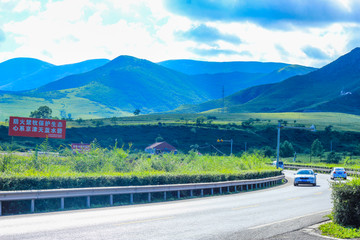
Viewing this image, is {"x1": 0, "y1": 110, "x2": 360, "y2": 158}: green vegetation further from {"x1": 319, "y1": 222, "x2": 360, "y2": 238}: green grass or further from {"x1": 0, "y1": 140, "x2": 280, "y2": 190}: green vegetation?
{"x1": 319, "y1": 222, "x2": 360, "y2": 238}: green grass

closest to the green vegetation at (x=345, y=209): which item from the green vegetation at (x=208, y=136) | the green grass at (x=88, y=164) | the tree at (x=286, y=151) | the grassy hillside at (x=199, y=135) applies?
the green grass at (x=88, y=164)

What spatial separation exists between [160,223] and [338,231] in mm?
4596

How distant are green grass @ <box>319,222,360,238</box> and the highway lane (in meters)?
0.91

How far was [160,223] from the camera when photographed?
11.9 metres

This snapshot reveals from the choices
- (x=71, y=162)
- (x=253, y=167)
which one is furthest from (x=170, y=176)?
(x=253, y=167)

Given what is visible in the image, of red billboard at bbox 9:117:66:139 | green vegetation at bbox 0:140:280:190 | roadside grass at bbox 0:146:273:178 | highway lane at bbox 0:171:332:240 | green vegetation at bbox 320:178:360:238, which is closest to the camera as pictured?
highway lane at bbox 0:171:332:240

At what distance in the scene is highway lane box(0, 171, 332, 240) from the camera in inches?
396

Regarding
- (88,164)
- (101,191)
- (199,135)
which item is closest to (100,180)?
(101,191)

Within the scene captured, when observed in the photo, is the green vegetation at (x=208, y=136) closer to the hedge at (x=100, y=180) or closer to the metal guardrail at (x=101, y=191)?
the metal guardrail at (x=101, y=191)

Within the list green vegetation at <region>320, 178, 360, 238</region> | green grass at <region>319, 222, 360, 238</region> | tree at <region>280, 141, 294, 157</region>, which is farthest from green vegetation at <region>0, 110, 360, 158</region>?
green grass at <region>319, 222, 360, 238</region>

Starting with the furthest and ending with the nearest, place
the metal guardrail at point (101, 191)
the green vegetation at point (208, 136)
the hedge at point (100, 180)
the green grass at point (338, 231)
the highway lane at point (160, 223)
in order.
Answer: the green vegetation at point (208, 136) < the hedge at point (100, 180) < the metal guardrail at point (101, 191) < the highway lane at point (160, 223) < the green grass at point (338, 231)

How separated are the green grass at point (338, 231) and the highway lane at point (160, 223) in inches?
35.7

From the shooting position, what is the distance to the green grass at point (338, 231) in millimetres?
9937

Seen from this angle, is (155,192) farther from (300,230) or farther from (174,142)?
(174,142)
